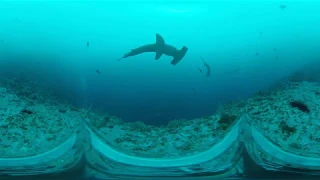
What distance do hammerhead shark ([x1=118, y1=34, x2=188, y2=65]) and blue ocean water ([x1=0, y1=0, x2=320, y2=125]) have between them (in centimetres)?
2

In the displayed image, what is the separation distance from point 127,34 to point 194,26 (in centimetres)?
25

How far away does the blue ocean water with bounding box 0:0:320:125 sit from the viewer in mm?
1155

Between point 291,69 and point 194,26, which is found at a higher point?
point 194,26

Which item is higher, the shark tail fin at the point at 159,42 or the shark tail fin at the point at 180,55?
the shark tail fin at the point at 159,42

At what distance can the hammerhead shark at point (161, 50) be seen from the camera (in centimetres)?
119

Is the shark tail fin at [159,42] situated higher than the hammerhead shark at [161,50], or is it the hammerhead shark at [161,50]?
the shark tail fin at [159,42]

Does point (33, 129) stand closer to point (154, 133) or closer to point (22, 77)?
point (22, 77)

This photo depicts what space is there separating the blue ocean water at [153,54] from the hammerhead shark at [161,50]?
2 cm

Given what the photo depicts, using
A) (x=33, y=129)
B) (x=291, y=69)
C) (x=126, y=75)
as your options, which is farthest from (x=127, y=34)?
(x=291, y=69)

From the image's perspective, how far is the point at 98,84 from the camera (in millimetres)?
1256

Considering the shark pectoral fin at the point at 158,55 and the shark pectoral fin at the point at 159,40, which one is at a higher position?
the shark pectoral fin at the point at 159,40

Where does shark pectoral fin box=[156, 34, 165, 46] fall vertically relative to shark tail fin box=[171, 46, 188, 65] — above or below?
above

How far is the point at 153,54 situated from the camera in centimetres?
124

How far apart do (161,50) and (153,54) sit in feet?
0.15
